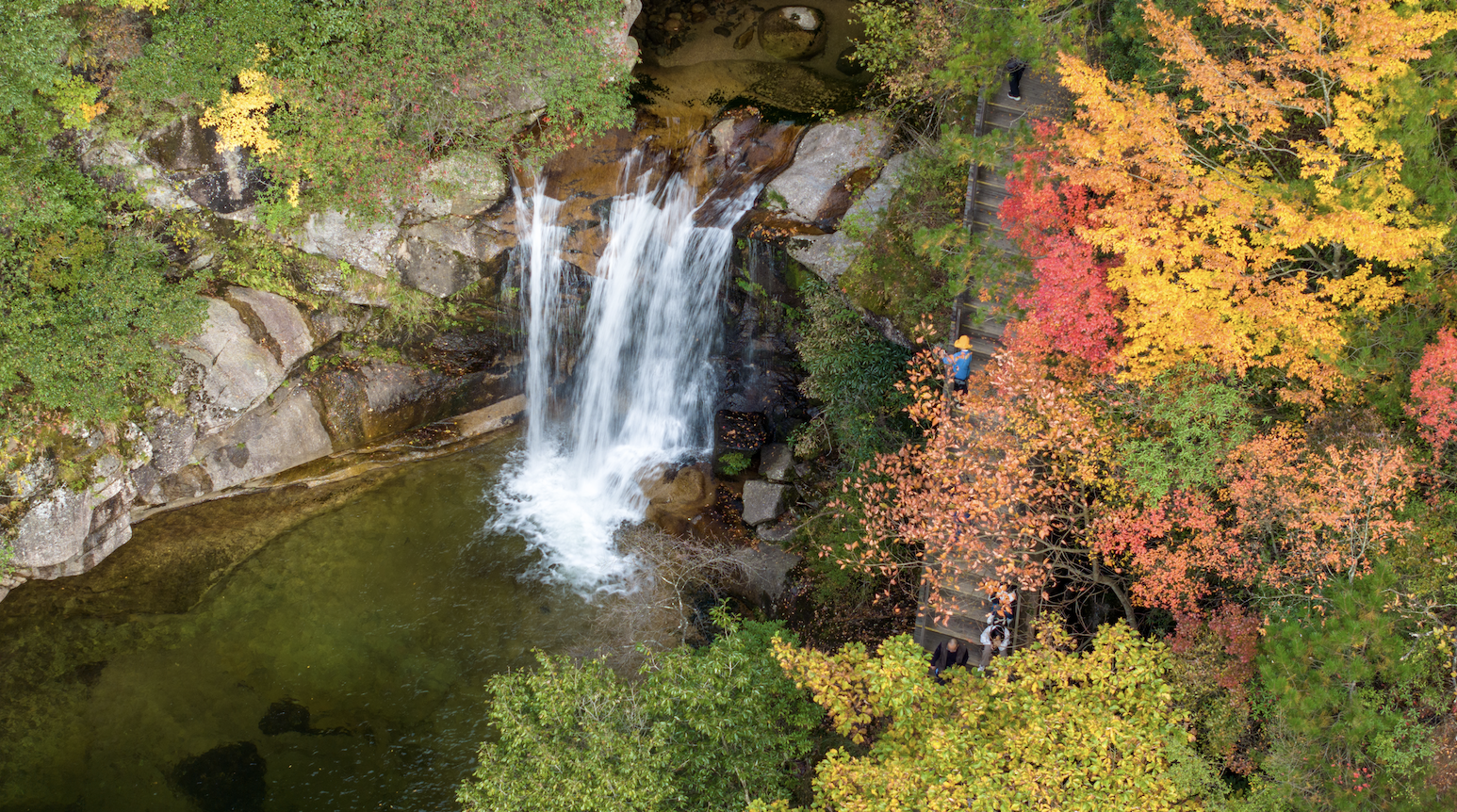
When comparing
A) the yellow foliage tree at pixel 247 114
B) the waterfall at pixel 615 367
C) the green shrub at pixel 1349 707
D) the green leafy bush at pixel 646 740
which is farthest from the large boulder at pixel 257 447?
the green shrub at pixel 1349 707

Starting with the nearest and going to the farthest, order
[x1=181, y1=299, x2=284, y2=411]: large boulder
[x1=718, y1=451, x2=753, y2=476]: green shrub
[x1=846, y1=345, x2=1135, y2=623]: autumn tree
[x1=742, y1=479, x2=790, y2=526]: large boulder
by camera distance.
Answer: [x1=846, y1=345, x2=1135, y2=623]: autumn tree, [x1=181, y1=299, x2=284, y2=411]: large boulder, [x1=742, y1=479, x2=790, y2=526]: large boulder, [x1=718, y1=451, x2=753, y2=476]: green shrub

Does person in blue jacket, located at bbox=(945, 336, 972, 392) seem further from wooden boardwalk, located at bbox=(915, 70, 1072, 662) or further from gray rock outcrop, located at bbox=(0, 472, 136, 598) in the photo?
gray rock outcrop, located at bbox=(0, 472, 136, 598)

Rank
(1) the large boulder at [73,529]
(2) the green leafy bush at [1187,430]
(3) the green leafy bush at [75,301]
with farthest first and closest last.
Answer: (1) the large boulder at [73,529]
(3) the green leafy bush at [75,301]
(2) the green leafy bush at [1187,430]

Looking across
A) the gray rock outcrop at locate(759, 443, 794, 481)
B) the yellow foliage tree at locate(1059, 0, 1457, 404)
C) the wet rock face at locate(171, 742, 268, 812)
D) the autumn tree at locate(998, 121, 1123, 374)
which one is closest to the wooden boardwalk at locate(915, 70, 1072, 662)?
the autumn tree at locate(998, 121, 1123, 374)

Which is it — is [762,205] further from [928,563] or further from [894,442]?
[928,563]

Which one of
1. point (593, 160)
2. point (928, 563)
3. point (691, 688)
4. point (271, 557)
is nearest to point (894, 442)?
point (928, 563)

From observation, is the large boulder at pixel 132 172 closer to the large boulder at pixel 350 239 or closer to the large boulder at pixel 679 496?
the large boulder at pixel 350 239
